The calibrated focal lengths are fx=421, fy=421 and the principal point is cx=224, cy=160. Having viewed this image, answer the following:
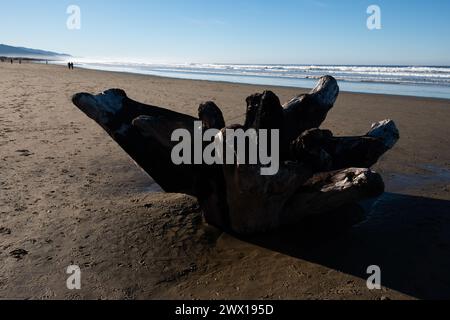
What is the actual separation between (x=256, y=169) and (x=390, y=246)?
1626 mm

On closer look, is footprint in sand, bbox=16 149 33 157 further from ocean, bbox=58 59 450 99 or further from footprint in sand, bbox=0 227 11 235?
ocean, bbox=58 59 450 99

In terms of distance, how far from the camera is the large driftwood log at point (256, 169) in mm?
3787

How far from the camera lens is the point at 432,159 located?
7953mm

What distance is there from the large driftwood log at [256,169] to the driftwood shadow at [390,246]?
0.85ft

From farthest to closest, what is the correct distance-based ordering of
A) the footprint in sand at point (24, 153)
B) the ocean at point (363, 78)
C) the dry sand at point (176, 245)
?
the ocean at point (363, 78), the footprint in sand at point (24, 153), the dry sand at point (176, 245)

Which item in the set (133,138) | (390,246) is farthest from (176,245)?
(390,246)

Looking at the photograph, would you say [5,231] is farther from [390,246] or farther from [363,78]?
[363,78]

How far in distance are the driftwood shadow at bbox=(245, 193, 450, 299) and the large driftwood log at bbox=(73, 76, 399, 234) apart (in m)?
0.26

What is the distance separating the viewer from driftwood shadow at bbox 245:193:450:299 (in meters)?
3.53

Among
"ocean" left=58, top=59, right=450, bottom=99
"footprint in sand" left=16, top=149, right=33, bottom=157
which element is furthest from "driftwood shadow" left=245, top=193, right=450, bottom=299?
"ocean" left=58, top=59, right=450, bottom=99

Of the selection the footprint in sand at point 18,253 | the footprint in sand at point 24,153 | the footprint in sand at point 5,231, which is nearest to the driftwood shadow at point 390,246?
the footprint in sand at point 18,253

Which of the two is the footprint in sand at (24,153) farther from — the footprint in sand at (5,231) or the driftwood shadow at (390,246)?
the driftwood shadow at (390,246)
